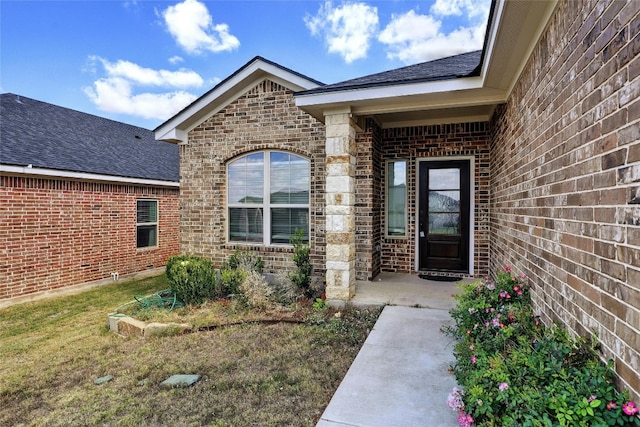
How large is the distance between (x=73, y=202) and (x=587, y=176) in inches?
386

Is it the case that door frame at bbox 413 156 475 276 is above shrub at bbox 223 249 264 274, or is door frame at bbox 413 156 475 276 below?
above

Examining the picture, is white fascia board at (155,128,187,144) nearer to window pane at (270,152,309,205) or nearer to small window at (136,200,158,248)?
window pane at (270,152,309,205)

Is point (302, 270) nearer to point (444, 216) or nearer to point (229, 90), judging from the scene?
point (444, 216)

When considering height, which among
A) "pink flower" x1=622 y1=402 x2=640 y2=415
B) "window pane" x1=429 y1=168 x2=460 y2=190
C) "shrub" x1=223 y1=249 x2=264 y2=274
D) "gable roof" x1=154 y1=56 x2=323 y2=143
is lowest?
"shrub" x1=223 y1=249 x2=264 y2=274

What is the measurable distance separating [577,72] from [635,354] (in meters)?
1.67

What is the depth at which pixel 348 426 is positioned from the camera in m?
2.45

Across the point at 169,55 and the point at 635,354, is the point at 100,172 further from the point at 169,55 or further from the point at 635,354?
the point at 169,55

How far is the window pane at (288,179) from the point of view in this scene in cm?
665

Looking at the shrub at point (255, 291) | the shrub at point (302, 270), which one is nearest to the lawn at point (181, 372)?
the shrub at point (255, 291)

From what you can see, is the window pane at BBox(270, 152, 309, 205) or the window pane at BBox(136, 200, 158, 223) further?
the window pane at BBox(136, 200, 158, 223)

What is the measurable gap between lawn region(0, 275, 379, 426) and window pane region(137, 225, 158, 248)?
4368 millimetres

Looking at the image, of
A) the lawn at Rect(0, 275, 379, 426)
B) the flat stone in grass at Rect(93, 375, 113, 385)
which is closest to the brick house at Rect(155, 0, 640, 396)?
the lawn at Rect(0, 275, 379, 426)

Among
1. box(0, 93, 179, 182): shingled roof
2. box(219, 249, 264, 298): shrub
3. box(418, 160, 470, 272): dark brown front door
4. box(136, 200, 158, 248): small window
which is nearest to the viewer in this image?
box(219, 249, 264, 298): shrub

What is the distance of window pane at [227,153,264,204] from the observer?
6.95 meters
